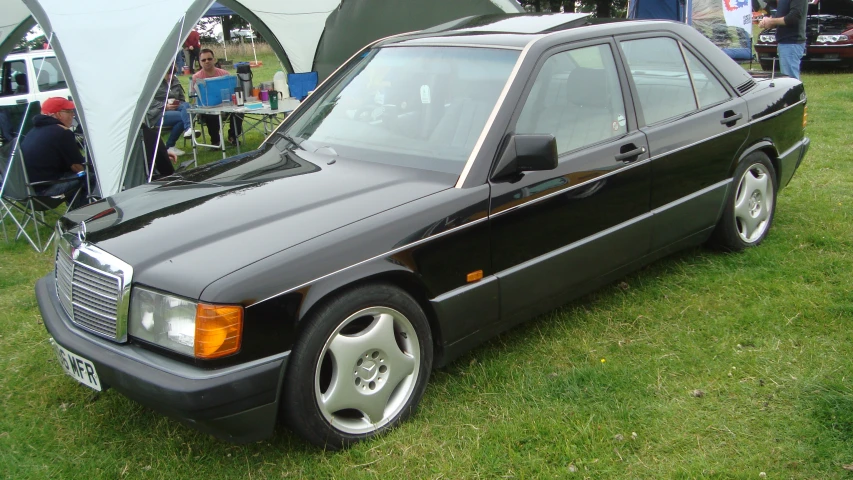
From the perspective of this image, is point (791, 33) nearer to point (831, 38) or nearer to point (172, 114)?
point (831, 38)

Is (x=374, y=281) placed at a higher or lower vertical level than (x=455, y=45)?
lower

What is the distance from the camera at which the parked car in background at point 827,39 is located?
44.1 feet

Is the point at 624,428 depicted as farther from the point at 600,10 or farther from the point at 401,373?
the point at 600,10

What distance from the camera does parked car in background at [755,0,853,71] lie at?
529 inches

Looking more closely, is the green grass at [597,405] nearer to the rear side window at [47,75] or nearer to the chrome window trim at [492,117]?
the chrome window trim at [492,117]

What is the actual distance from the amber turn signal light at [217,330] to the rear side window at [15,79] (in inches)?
420

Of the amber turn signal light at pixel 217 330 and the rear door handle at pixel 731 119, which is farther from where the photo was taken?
the rear door handle at pixel 731 119

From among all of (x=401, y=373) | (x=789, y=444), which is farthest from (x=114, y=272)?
(x=789, y=444)

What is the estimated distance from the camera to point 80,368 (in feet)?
9.43

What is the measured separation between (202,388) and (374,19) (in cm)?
809

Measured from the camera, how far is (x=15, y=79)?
37.0 ft

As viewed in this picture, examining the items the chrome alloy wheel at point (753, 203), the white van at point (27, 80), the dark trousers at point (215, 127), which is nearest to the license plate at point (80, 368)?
the chrome alloy wheel at point (753, 203)

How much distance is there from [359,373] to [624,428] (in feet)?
3.77

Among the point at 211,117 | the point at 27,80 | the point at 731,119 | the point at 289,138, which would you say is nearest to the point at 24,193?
the point at 289,138
